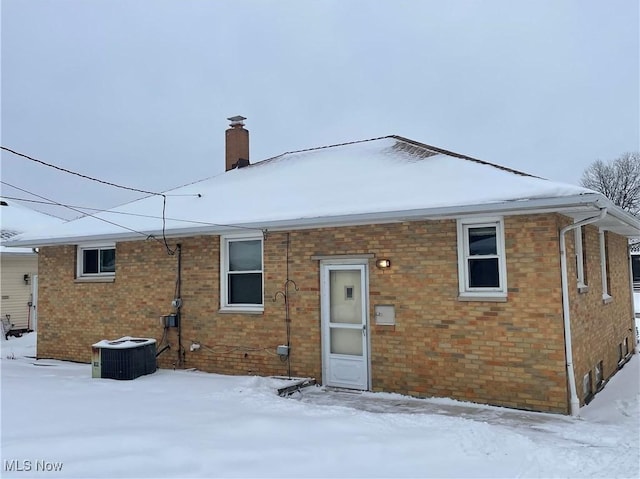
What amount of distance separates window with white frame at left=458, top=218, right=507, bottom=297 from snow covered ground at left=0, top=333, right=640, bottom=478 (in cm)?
170

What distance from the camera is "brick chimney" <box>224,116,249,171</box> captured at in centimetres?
1377

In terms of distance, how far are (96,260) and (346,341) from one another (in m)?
6.61

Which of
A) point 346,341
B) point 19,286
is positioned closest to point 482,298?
point 346,341

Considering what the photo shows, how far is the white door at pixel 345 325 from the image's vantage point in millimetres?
8406

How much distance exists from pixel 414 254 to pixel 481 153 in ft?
186

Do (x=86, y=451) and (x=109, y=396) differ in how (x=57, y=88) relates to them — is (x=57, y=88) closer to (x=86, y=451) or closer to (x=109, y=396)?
(x=109, y=396)

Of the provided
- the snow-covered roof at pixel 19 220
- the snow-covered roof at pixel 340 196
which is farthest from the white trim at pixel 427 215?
the snow-covered roof at pixel 19 220

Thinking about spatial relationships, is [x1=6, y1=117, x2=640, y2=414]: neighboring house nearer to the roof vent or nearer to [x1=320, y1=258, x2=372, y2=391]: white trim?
[x1=320, y1=258, x2=372, y2=391]: white trim

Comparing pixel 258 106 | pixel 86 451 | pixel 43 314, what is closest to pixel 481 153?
pixel 258 106

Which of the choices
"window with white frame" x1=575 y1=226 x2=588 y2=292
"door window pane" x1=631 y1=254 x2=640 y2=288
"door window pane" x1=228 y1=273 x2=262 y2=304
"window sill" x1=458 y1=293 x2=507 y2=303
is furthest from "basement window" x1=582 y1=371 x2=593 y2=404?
"door window pane" x1=631 y1=254 x2=640 y2=288

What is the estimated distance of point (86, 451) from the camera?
4.73 meters

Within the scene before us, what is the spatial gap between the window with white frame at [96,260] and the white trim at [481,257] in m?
7.69

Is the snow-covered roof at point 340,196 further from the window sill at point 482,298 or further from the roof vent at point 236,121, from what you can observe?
the roof vent at point 236,121

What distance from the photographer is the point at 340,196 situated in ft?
29.3
